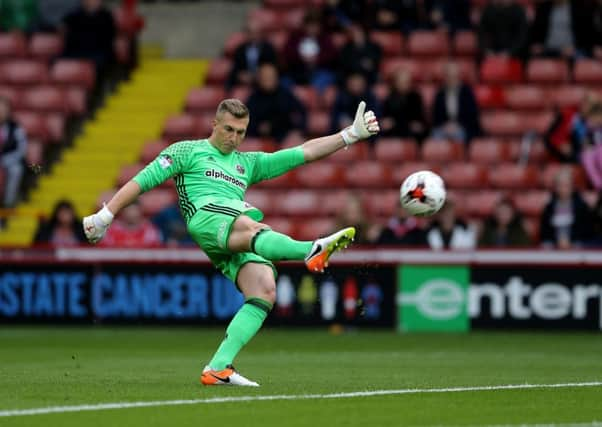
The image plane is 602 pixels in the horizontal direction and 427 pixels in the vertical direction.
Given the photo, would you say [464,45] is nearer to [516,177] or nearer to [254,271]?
→ [516,177]

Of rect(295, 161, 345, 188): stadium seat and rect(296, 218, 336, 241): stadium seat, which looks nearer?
rect(296, 218, 336, 241): stadium seat

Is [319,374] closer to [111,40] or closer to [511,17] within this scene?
[511,17]

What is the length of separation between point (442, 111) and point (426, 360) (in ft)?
26.8

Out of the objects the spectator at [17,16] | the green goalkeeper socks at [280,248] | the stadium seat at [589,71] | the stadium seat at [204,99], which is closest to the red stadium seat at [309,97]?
the stadium seat at [204,99]

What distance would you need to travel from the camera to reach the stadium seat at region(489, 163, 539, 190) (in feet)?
72.1

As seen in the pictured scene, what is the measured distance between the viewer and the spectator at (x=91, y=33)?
986 inches

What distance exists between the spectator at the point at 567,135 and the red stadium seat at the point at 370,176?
7.59ft

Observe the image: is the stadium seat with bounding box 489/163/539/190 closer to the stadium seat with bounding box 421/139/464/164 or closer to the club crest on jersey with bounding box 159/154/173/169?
the stadium seat with bounding box 421/139/464/164

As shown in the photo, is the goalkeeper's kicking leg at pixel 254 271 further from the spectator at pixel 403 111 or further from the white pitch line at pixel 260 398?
the spectator at pixel 403 111

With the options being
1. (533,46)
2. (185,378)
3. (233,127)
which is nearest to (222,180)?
(233,127)

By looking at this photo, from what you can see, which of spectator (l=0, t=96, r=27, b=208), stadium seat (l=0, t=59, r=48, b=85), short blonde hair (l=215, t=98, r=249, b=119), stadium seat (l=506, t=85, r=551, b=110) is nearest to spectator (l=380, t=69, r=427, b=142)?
stadium seat (l=506, t=85, r=551, b=110)

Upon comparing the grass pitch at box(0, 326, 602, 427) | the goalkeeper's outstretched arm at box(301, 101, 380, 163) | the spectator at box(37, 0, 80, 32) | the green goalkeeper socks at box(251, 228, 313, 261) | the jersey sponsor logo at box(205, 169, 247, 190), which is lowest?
the grass pitch at box(0, 326, 602, 427)

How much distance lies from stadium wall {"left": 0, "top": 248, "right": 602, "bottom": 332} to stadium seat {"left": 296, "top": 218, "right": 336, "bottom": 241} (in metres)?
1.67

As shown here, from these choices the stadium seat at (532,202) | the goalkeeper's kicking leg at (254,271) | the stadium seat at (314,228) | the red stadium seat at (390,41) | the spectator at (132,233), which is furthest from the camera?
the red stadium seat at (390,41)
